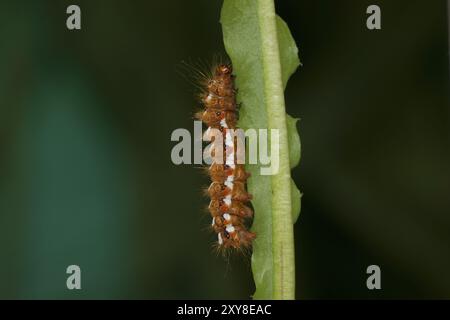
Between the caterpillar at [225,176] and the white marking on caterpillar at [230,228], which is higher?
the caterpillar at [225,176]

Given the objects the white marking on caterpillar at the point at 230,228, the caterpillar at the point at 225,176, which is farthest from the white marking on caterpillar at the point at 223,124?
the white marking on caterpillar at the point at 230,228

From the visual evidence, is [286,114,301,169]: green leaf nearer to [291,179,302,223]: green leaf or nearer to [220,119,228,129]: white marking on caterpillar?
[291,179,302,223]: green leaf

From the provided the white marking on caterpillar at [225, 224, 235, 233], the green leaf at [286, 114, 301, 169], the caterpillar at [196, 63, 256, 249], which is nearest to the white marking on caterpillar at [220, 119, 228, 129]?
the caterpillar at [196, 63, 256, 249]

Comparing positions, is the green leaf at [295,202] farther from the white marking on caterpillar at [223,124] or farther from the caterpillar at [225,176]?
the white marking on caterpillar at [223,124]

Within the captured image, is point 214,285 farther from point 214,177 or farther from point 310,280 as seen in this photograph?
point 214,177

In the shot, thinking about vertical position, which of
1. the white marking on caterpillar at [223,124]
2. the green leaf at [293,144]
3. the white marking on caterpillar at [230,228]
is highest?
the white marking on caterpillar at [223,124]

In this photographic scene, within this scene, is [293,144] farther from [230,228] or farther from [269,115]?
[230,228]
